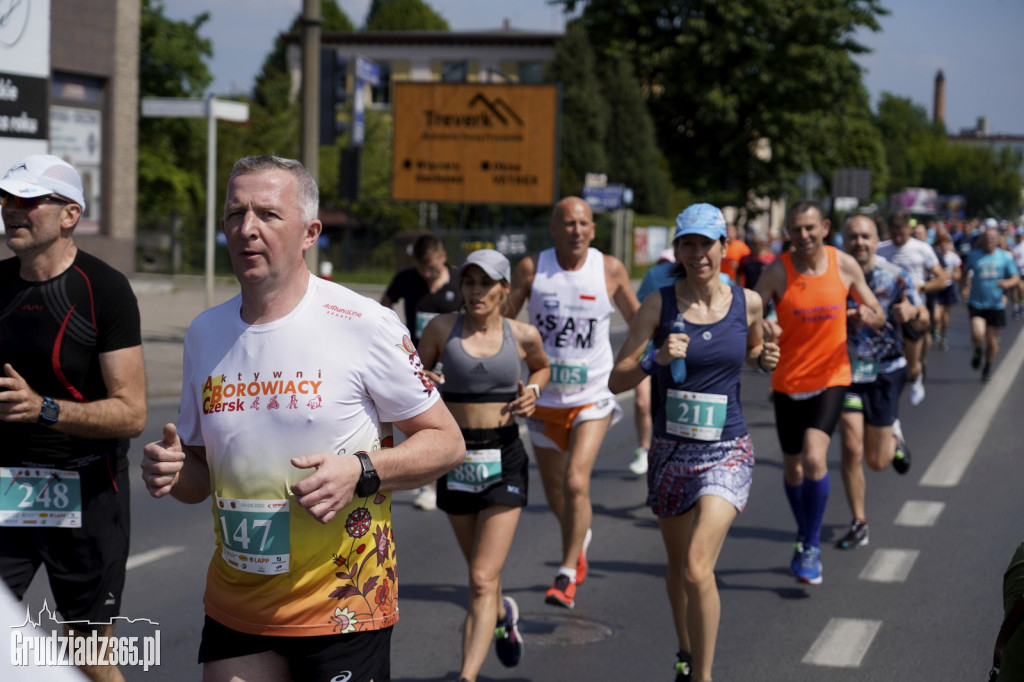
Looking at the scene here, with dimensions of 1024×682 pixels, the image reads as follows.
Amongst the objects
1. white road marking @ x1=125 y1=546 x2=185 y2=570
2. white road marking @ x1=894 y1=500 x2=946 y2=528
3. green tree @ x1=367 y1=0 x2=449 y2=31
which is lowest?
white road marking @ x1=125 y1=546 x2=185 y2=570

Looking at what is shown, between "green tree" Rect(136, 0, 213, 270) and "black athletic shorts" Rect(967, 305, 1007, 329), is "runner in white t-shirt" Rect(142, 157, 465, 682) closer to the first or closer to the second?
"black athletic shorts" Rect(967, 305, 1007, 329)

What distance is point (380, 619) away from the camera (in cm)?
320

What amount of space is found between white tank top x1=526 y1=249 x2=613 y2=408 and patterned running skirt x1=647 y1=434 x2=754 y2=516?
1.74 meters

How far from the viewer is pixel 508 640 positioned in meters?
5.55

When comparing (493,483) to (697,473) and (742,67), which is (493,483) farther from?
(742,67)

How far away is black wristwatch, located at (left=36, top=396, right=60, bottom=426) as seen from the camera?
3947 mm

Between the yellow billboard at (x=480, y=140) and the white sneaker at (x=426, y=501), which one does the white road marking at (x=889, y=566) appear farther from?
the yellow billboard at (x=480, y=140)

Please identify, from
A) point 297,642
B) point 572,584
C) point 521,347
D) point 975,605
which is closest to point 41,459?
point 297,642

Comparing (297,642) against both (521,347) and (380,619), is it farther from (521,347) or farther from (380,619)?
(521,347)

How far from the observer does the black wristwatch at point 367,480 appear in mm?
2992

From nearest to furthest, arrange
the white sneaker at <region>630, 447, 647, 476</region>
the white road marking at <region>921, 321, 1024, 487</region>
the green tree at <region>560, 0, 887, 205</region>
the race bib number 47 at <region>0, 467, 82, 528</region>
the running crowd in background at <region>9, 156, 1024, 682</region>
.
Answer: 1. the running crowd in background at <region>9, 156, 1024, 682</region>
2. the race bib number 47 at <region>0, 467, 82, 528</region>
3. the white sneaker at <region>630, 447, 647, 476</region>
4. the white road marking at <region>921, 321, 1024, 487</region>
5. the green tree at <region>560, 0, 887, 205</region>

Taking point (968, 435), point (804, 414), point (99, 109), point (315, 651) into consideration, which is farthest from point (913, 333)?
point (99, 109)

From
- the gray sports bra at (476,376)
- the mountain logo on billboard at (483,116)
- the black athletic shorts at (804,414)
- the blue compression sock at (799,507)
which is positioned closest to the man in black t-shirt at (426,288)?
the black athletic shorts at (804,414)

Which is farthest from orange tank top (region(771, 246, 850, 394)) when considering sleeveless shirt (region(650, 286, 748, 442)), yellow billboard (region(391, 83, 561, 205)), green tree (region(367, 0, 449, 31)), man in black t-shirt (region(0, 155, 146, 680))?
green tree (region(367, 0, 449, 31))
